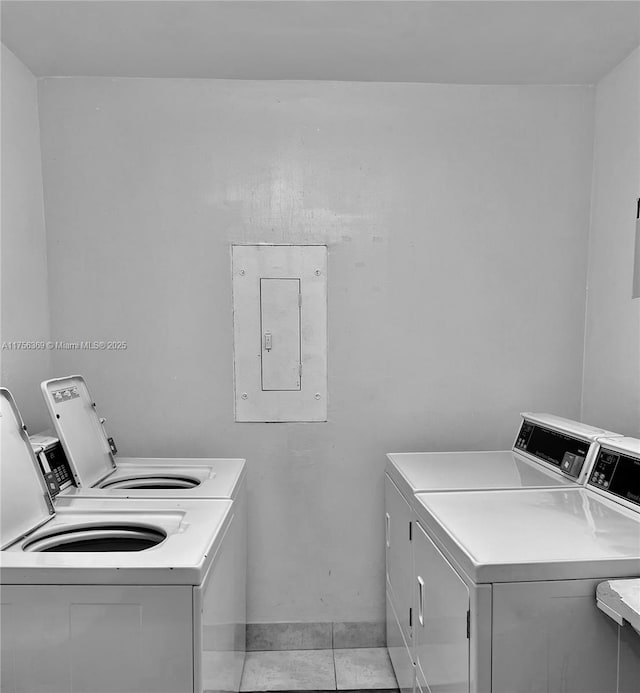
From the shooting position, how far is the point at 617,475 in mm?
1727

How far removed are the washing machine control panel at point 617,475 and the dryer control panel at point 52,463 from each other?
1.89 m

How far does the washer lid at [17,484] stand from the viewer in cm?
156

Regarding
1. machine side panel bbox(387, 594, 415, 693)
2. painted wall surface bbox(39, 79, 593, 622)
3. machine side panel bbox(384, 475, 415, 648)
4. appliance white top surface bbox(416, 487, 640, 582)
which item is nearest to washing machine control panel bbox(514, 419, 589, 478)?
appliance white top surface bbox(416, 487, 640, 582)

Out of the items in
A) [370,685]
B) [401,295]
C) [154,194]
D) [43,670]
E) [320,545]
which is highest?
[154,194]

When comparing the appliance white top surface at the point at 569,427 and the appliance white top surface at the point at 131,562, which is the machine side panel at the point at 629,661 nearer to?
the appliance white top surface at the point at 569,427

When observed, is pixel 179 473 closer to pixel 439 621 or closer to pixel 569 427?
pixel 439 621

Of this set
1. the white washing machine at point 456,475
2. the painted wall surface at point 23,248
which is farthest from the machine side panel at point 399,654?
the painted wall surface at point 23,248

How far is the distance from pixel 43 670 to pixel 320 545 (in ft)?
4.66

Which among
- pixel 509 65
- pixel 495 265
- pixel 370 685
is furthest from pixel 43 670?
pixel 509 65

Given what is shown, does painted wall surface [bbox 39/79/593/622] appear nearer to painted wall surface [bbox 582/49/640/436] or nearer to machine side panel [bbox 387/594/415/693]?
painted wall surface [bbox 582/49/640/436]

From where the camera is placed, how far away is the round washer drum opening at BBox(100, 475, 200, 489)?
218cm

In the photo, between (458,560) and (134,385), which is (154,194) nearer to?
(134,385)

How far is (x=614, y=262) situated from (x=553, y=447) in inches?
35.5

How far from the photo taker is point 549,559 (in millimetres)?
1297
